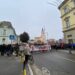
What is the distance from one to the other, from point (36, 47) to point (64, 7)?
63.6 ft

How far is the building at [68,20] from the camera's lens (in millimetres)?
69775

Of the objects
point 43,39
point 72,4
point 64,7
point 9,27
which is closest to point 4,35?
point 9,27

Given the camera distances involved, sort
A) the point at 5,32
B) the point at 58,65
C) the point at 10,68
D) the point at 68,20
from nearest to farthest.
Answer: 1. the point at 10,68
2. the point at 58,65
3. the point at 68,20
4. the point at 5,32

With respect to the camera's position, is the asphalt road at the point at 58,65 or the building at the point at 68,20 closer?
the asphalt road at the point at 58,65

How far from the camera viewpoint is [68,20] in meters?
74.6

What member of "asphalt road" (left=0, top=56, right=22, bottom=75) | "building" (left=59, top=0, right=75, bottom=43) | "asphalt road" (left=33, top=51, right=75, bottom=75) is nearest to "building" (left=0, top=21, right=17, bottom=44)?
"building" (left=59, top=0, right=75, bottom=43)

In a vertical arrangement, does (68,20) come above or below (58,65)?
above

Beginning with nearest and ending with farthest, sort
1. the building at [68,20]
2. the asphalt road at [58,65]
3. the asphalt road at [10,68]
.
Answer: the asphalt road at [58,65] < the asphalt road at [10,68] < the building at [68,20]

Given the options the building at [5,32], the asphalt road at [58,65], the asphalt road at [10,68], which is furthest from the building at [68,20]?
the asphalt road at [10,68]

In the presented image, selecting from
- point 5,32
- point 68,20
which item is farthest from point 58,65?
point 5,32

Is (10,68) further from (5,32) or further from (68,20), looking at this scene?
(5,32)

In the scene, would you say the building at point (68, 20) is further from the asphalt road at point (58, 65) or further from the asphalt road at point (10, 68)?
the asphalt road at point (10, 68)

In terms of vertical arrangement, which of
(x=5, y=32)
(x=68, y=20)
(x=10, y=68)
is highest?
(x=5, y=32)

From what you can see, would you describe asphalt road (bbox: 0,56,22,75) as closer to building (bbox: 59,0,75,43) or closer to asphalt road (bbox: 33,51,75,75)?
asphalt road (bbox: 33,51,75,75)
